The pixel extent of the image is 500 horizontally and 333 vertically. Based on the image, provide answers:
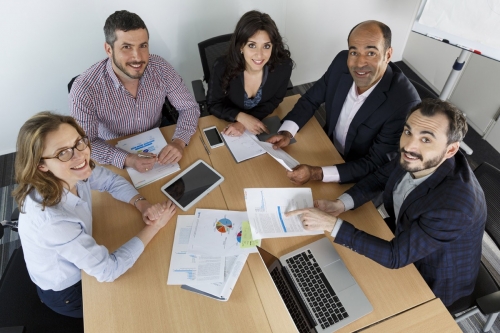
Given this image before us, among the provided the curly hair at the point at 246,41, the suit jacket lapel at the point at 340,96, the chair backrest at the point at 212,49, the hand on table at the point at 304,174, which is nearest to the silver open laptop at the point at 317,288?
the hand on table at the point at 304,174

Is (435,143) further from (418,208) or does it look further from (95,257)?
(95,257)

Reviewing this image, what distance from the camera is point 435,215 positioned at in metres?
1.18

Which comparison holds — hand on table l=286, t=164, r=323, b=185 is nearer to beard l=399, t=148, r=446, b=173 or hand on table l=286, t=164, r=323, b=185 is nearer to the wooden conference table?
the wooden conference table

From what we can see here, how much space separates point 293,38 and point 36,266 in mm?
2817

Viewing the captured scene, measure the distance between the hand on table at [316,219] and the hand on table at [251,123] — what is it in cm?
69

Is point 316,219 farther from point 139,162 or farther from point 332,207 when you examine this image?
point 139,162

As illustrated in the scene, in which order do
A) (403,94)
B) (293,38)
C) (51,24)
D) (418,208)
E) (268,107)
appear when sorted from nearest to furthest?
1. (418,208)
2. (403,94)
3. (268,107)
4. (51,24)
5. (293,38)

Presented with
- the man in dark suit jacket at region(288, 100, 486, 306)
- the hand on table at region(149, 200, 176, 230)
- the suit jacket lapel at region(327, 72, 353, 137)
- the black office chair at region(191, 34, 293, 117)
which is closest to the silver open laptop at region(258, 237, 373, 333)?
the man in dark suit jacket at region(288, 100, 486, 306)

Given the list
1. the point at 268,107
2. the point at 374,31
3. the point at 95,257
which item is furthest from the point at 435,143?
the point at 95,257

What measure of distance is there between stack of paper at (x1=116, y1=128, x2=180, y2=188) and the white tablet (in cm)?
8

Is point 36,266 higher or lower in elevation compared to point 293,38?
lower

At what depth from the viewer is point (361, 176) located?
1.70 metres

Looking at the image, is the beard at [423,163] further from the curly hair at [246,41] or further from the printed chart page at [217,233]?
the curly hair at [246,41]

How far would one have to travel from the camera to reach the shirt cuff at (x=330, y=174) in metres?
1.65
